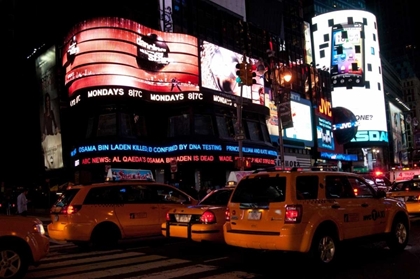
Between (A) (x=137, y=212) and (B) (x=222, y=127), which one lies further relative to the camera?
(B) (x=222, y=127)

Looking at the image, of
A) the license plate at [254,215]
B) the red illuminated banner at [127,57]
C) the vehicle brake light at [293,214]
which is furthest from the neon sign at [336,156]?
the vehicle brake light at [293,214]

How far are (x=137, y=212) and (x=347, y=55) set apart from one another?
6962cm

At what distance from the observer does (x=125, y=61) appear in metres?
30.2

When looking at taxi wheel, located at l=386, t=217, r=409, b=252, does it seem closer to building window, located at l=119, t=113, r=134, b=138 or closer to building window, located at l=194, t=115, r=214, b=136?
building window, located at l=119, t=113, r=134, b=138

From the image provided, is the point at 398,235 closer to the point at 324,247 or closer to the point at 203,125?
the point at 324,247

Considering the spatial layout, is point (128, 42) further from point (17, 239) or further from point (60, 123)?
point (17, 239)

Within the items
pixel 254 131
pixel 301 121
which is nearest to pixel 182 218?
pixel 254 131

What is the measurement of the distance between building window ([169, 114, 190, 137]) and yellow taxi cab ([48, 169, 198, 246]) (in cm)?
1979

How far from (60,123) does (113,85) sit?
372 inches

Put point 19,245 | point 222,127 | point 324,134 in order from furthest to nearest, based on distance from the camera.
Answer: point 324,134 < point 222,127 < point 19,245

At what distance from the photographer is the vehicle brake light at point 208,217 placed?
962cm

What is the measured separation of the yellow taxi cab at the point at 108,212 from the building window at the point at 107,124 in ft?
60.0

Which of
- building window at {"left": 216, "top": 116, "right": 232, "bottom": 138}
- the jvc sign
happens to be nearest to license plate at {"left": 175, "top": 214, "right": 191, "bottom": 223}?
building window at {"left": 216, "top": 116, "right": 232, "bottom": 138}

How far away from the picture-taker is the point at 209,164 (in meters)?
33.3
